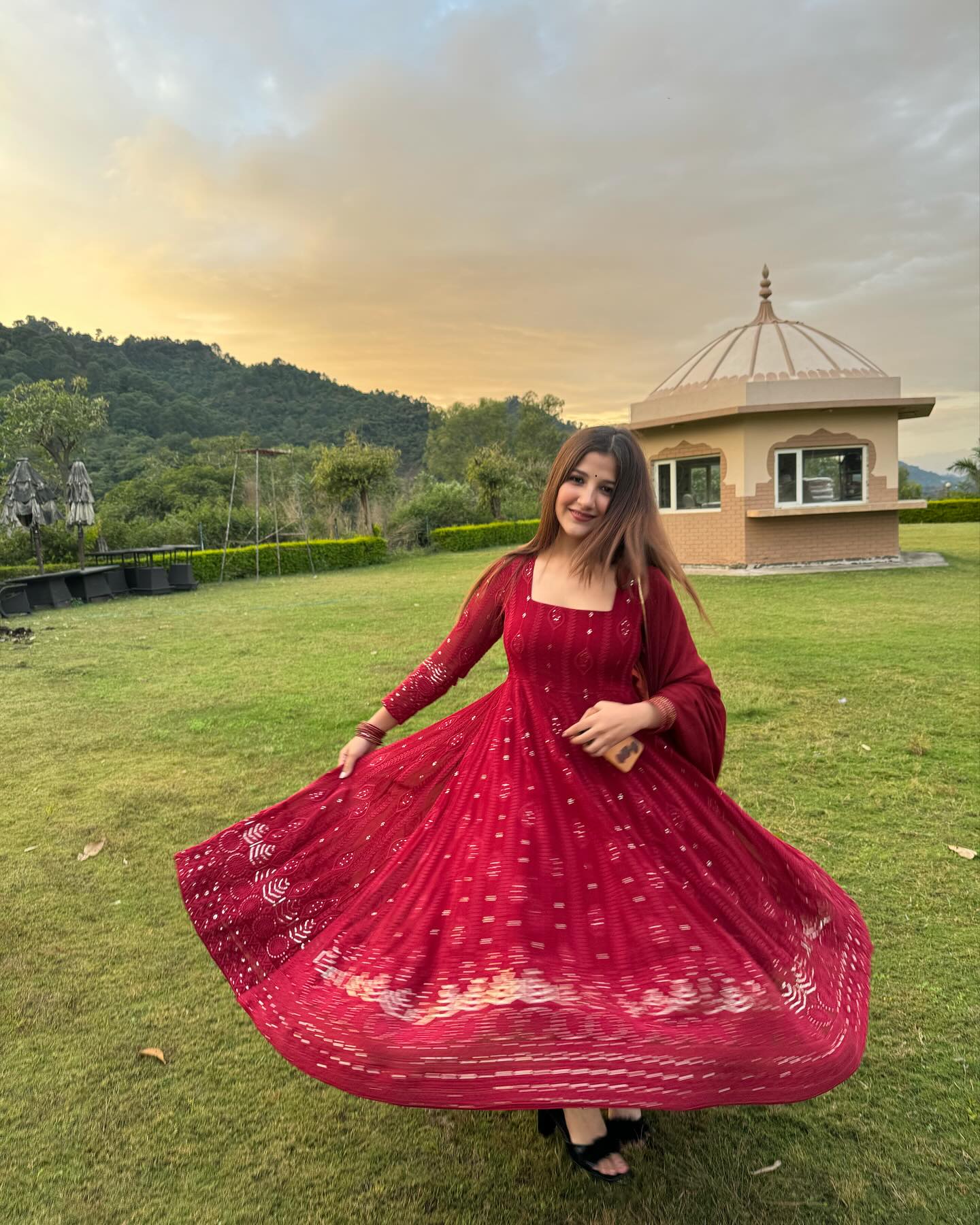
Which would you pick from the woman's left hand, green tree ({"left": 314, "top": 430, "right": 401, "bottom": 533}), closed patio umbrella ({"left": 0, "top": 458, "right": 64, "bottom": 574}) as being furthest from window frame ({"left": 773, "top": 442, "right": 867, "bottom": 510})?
the woman's left hand

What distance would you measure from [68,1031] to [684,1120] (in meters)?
1.82

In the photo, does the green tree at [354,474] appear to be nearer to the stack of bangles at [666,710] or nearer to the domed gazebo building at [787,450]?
the domed gazebo building at [787,450]

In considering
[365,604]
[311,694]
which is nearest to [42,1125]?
[311,694]

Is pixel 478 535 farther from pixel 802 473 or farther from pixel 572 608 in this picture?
pixel 572 608

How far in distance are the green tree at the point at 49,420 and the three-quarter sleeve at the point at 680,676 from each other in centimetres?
3783

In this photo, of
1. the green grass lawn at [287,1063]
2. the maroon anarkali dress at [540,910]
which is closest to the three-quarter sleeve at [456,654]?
the maroon anarkali dress at [540,910]

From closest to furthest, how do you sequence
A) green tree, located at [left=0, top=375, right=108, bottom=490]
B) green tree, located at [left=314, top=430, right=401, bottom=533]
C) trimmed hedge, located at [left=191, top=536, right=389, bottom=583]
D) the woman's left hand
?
the woman's left hand < trimmed hedge, located at [left=191, top=536, right=389, bottom=583] < green tree, located at [left=314, top=430, right=401, bottom=533] < green tree, located at [left=0, top=375, right=108, bottom=490]

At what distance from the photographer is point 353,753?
2297 mm

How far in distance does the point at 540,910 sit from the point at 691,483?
15.9 m

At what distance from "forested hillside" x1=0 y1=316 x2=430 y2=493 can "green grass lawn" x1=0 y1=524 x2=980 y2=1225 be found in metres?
35.7

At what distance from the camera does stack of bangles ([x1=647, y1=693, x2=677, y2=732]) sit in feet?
6.25

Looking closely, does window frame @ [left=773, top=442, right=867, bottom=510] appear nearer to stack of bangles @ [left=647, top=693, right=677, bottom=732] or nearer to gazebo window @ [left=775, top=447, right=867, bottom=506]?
gazebo window @ [left=775, top=447, right=867, bottom=506]

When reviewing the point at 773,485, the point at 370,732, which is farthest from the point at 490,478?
the point at 370,732

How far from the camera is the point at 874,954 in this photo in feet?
8.95
